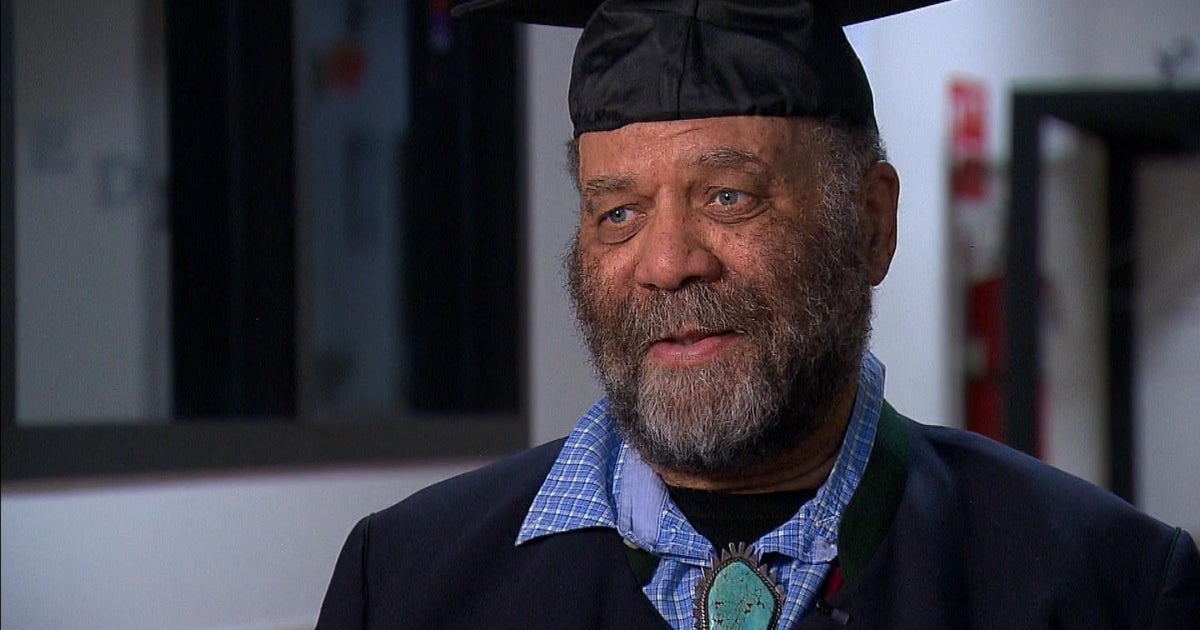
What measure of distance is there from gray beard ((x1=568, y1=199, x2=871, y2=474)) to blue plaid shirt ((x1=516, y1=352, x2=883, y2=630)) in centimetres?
4

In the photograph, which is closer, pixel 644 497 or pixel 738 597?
pixel 738 597

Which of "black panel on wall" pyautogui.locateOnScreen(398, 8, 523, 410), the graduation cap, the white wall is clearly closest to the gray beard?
the graduation cap

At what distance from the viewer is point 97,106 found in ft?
10.2

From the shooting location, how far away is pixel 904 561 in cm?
138

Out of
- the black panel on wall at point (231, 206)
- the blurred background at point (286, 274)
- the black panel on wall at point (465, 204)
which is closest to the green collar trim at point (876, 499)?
the blurred background at point (286, 274)

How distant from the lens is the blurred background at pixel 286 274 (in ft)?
7.61

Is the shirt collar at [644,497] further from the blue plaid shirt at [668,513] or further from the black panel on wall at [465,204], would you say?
the black panel on wall at [465,204]

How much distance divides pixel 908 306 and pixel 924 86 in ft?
2.02

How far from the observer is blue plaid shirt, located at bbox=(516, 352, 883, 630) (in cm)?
140

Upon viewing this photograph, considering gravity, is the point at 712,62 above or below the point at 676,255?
above

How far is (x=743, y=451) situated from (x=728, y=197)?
0.72 feet

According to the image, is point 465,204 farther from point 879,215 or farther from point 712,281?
point 712,281

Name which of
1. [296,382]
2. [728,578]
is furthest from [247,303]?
[728,578]

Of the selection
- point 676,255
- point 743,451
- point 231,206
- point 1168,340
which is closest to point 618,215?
point 676,255
